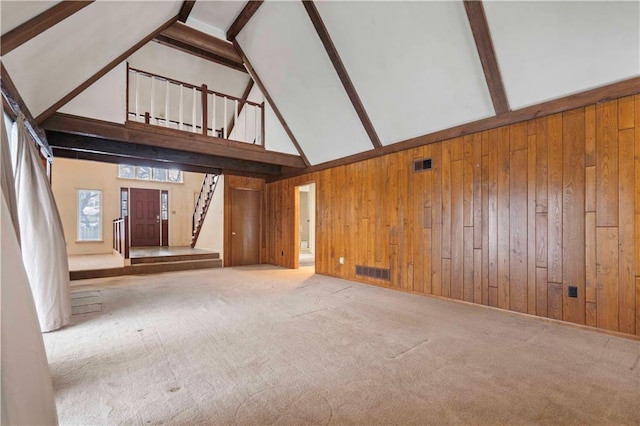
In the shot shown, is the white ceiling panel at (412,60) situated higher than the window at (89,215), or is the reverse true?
the white ceiling panel at (412,60)

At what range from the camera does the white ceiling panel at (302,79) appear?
170 inches

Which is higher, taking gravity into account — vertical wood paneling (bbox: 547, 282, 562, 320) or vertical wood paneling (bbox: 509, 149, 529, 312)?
vertical wood paneling (bbox: 509, 149, 529, 312)

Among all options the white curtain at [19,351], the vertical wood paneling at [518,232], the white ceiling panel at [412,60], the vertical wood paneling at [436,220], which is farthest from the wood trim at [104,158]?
the vertical wood paneling at [518,232]

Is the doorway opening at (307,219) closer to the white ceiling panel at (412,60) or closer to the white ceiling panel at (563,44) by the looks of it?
the white ceiling panel at (412,60)

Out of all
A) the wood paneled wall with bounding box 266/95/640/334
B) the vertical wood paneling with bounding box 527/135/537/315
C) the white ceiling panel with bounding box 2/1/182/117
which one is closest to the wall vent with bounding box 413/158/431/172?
the wood paneled wall with bounding box 266/95/640/334

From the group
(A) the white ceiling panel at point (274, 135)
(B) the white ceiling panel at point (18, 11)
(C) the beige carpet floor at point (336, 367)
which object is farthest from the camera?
(A) the white ceiling panel at point (274, 135)

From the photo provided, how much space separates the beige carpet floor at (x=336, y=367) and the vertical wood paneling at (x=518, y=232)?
24cm

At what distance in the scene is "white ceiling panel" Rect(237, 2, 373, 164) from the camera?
4324 millimetres

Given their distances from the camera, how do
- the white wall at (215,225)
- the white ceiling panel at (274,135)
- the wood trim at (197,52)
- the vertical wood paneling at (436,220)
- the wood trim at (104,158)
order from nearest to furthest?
1. the vertical wood paneling at (436,220)
2. the wood trim at (104,158)
3. the wood trim at (197,52)
4. the white ceiling panel at (274,135)
5. the white wall at (215,225)

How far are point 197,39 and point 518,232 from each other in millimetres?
6145

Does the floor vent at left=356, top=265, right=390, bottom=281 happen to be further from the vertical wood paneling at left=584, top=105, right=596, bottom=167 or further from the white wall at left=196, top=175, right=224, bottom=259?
the white wall at left=196, top=175, right=224, bottom=259

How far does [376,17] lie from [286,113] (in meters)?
2.60

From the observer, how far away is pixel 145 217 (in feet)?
30.2

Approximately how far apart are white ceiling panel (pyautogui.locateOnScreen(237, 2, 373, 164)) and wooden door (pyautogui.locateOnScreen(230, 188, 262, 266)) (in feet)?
8.97
